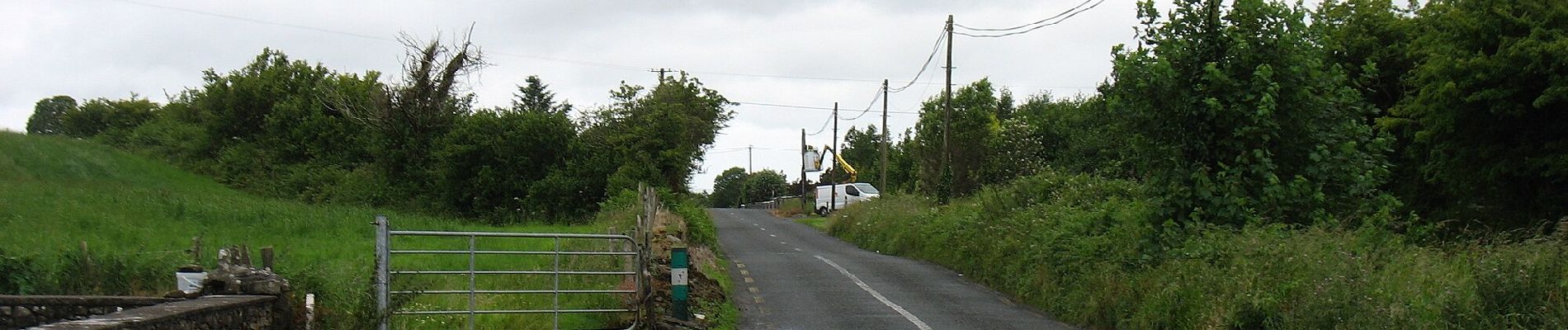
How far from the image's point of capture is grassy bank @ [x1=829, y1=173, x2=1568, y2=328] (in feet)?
33.3

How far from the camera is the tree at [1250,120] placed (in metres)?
15.7

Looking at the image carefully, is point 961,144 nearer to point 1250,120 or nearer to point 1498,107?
point 1498,107

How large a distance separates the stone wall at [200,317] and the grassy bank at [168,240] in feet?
2.13

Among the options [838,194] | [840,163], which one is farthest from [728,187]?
[838,194]

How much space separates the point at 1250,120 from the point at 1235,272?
116 inches

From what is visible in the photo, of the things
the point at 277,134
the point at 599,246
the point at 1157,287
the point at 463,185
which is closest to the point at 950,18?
the point at 463,185

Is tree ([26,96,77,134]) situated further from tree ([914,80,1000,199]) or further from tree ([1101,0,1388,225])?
tree ([1101,0,1388,225])

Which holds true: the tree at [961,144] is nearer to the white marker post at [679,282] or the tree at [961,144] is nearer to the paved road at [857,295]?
the paved road at [857,295]

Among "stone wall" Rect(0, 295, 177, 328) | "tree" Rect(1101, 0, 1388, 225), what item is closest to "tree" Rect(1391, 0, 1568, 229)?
"tree" Rect(1101, 0, 1388, 225)

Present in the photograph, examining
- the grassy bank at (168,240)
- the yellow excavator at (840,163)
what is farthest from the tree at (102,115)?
the yellow excavator at (840,163)

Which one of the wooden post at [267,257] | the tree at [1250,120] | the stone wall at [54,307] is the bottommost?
the stone wall at [54,307]

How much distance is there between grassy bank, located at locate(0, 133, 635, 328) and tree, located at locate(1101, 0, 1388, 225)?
7540 millimetres

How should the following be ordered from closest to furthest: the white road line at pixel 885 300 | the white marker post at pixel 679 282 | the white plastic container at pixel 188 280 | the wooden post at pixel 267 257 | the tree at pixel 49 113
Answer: the white plastic container at pixel 188 280 < the wooden post at pixel 267 257 < the white marker post at pixel 679 282 < the white road line at pixel 885 300 < the tree at pixel 49 113

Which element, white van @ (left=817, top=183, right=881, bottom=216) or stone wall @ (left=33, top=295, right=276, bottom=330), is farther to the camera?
white van @ (left=817, top=183, right=881, bottom=216)
